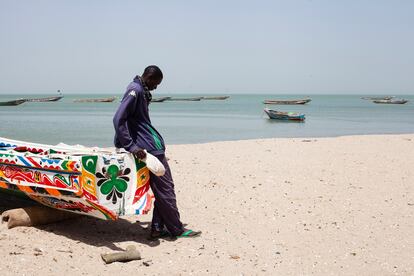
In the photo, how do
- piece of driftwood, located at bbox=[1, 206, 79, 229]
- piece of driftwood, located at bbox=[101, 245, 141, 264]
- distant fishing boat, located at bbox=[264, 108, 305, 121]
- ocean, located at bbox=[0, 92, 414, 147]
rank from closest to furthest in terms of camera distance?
piece of driftwood, located at bbox=[101, 245, 141, 264] < piece of driftwood, located at bbox=[1, 206, 79, 229] < ocean, located at bbox=[0, 92, 414, 147] < distant fishing boat, located at bbox=[264, 108, 305, 121]

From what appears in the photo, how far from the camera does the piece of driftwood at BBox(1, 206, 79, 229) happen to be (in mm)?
4930

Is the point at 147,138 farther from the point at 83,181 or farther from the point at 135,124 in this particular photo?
the point at 83,181

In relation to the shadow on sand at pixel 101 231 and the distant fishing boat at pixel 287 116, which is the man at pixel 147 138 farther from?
the distant fishing boat at pixel 287 116

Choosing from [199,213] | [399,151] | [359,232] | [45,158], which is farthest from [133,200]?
[399,151]

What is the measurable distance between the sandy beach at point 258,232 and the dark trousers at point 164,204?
168mm

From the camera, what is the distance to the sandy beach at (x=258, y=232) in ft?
14.4

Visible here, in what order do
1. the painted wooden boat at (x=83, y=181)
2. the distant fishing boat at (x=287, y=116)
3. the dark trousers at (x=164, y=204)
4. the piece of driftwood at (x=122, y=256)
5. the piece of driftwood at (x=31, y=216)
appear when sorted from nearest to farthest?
the piece of driftwood at (x=122, y=256), the painted wooden boat at (x=83, y=181), the piece of driftwood at (x=31, y=216), the dark trousers at (x=164, y=204), the distant fishing boat at (x=287, y=116)

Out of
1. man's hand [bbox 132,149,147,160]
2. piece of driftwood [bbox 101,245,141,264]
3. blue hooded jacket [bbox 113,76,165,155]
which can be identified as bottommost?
piece of driftwood [bbox 101,245,141,264]
